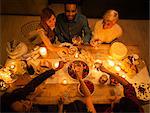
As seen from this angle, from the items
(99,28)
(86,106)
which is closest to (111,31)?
(99,28)

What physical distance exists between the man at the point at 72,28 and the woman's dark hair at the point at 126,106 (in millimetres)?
1239

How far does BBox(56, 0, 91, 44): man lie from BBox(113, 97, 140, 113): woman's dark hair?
1.24m

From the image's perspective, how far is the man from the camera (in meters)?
6.46

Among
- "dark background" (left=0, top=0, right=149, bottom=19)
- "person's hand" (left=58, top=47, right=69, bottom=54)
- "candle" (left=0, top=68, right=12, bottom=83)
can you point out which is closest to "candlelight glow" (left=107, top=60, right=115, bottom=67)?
"person's hand" (left=58, top=47, right=69, bottom=54)

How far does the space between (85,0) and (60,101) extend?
2530mm

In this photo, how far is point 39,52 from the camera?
6.14m

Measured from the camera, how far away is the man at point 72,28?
6465 mm

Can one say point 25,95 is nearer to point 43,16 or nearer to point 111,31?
point 43,16

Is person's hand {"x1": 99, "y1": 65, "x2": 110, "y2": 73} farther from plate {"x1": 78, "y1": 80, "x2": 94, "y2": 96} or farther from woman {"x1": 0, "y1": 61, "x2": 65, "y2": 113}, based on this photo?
woman {"x1": 0, "y1": 61, "x2": 65, "y2": 113}

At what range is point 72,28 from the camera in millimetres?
6531

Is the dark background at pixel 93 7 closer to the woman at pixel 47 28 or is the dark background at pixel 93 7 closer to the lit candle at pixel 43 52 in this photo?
the woman at pixel 47 28

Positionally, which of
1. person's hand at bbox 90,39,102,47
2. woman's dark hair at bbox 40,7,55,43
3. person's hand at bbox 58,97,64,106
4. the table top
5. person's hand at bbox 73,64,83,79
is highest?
woman's dark hair at bbox 40,7,55,43

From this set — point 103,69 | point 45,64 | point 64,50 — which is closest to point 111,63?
point 103,69

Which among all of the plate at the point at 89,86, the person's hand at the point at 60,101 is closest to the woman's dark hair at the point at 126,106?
the plate at the point at 89,86
